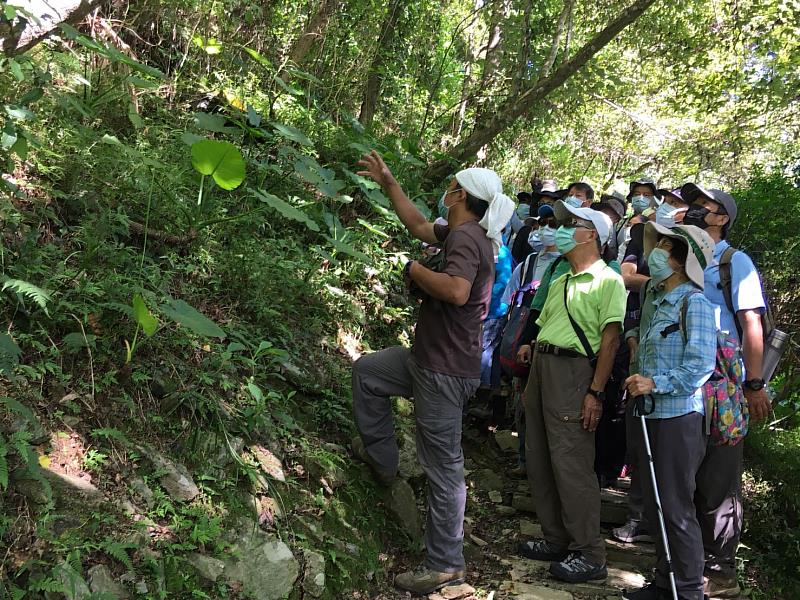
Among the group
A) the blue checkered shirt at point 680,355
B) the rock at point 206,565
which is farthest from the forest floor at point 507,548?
the blue checkered shirt at point 680,355

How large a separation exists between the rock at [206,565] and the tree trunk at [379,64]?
6.42 meters

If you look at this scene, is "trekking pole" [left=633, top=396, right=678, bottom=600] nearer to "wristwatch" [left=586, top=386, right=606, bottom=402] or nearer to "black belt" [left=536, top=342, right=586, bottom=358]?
"wristwatch" [left=586, top=386, right=606, bottom=402]

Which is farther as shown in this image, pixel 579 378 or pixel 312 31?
pixel 312 31

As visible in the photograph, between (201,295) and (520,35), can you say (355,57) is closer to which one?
(520,35)

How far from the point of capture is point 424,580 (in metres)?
3.81

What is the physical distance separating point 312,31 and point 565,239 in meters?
4.58

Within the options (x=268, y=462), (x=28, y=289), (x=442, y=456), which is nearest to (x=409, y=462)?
(x=442, y=456)

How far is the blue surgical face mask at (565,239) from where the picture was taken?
14.3 ft

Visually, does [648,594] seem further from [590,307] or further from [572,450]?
[590,307]

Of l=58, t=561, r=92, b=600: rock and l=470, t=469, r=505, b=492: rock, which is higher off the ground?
l=470, t=469, r=505, b=492: rock

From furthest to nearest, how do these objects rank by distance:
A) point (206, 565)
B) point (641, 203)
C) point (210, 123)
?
point (641, 203)
point (210, 123)
point (206, 565)

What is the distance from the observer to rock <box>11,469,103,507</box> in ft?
9.03

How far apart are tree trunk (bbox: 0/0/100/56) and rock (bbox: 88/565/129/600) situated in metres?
3.11

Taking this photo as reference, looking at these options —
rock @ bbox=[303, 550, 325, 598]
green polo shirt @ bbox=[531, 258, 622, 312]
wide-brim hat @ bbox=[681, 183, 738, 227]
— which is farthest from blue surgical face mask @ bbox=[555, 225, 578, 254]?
rock @ bbox=[303, 550, 325, 598]
